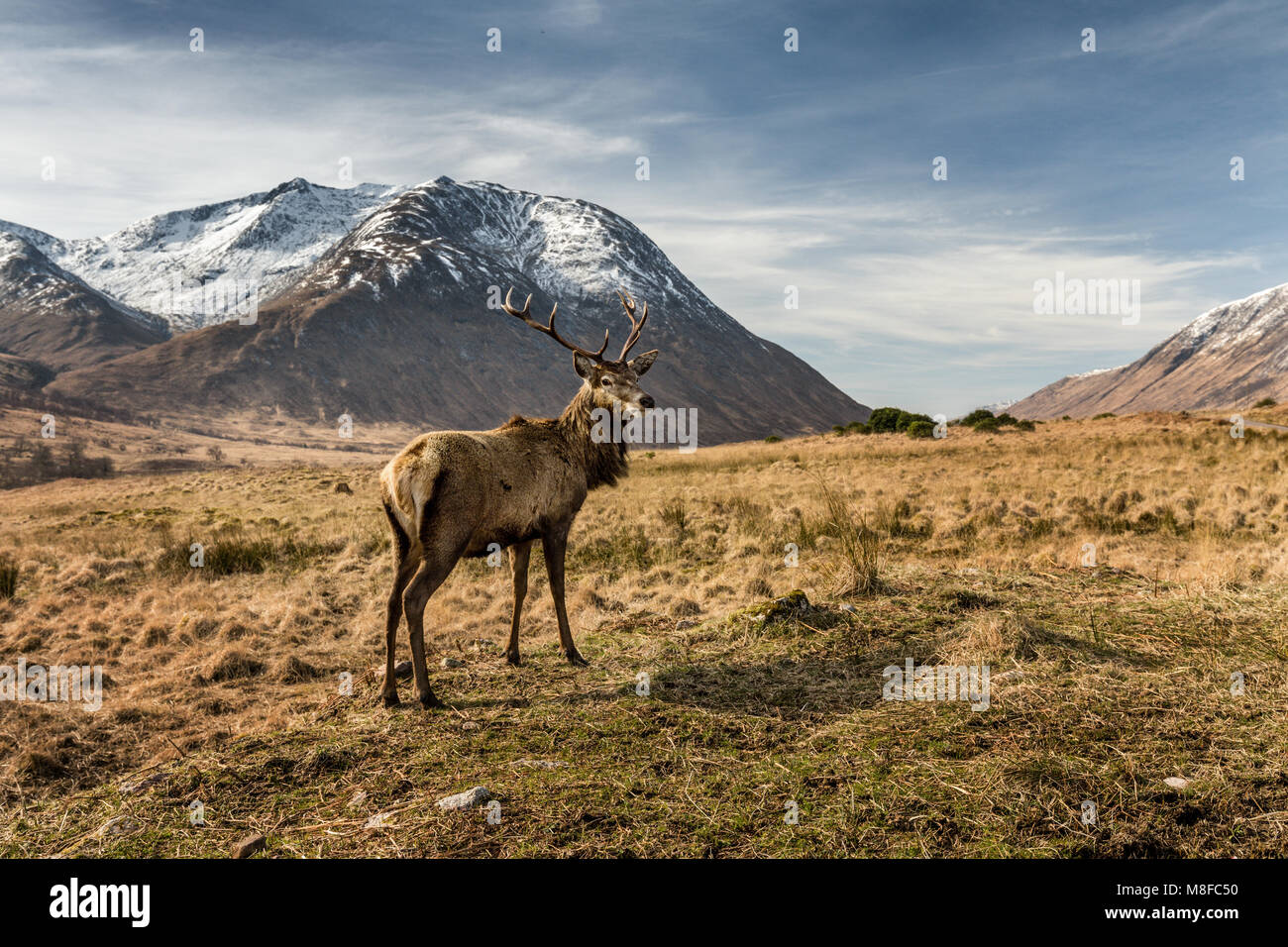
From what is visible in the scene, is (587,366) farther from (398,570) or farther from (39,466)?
(39,466)

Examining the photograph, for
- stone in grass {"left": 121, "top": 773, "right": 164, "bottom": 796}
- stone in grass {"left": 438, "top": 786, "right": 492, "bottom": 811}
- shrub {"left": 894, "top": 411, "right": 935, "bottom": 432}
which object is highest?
shrub {"left": 894, "top": 411, "right": 935, "bottom": 432}

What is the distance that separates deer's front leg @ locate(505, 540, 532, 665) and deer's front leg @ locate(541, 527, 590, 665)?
0.24m

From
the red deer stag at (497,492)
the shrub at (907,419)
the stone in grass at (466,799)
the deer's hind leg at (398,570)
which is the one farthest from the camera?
the shrub at (907,419)

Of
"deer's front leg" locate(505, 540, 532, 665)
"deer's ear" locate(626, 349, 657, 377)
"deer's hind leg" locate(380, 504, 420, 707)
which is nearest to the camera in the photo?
"deer's hind leg" locate(380, 504, 420, 707)

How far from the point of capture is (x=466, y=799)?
4.38 metres

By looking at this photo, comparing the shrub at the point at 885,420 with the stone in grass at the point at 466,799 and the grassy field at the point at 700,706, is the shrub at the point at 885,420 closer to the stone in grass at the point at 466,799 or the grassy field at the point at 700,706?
the grassy field at the point at 700,706

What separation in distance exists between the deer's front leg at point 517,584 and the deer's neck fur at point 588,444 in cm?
99

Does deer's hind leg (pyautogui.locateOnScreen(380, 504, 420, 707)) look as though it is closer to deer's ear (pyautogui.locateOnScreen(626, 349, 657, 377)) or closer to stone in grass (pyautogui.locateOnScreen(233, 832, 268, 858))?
stone in grass (pyautogui.locateOnScreen(233, 832, 268, 858))

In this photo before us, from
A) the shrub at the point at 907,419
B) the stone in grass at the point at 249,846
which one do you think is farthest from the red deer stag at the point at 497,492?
the shrub at the point at 907,419

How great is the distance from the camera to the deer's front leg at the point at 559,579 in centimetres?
729

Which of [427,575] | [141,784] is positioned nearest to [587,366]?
[427,575]

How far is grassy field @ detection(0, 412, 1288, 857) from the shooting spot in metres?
4.10

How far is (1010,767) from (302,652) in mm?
7956

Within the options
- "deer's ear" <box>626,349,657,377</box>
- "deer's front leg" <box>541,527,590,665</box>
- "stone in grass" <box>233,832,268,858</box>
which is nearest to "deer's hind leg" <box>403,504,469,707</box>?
"deer's front leg" <box>541,527,590,665</box>
